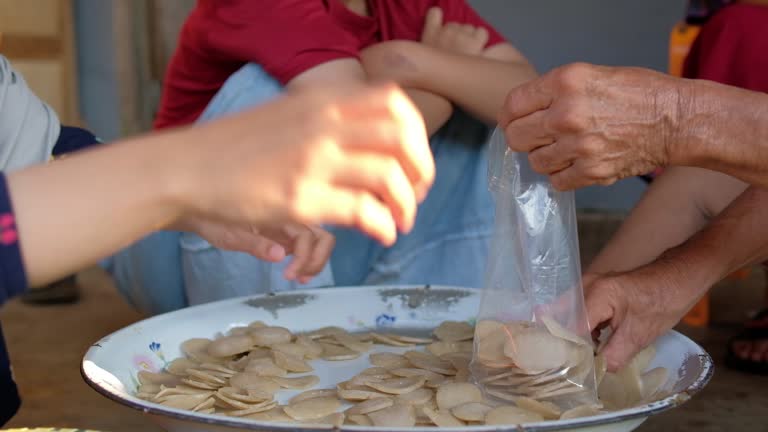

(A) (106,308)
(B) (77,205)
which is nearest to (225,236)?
(B) (77,205)

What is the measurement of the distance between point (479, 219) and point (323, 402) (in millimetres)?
922

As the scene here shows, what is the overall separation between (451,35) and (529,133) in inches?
34.5

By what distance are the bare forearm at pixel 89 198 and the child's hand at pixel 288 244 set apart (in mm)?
459

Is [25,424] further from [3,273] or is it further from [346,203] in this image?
[346,203]

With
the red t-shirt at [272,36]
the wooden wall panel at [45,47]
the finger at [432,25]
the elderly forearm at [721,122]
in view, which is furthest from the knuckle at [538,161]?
the wooden wall panel at [45,47]

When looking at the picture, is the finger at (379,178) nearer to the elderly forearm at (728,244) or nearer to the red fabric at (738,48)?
the elderly forearm at (728,244)

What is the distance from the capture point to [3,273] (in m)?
0.64

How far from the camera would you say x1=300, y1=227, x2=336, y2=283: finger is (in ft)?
3.70

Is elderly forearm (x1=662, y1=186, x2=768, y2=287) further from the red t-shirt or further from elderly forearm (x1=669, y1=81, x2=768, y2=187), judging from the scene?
the red t-shirt

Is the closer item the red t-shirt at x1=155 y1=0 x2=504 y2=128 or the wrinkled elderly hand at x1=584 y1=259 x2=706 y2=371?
the wrinkled elderly hand at x1=584 y1=259 x2=706 y2=371

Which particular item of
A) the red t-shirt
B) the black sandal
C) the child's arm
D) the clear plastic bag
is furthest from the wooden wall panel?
the clear plastic bag

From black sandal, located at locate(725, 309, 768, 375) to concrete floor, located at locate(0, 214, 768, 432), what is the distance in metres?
0.02

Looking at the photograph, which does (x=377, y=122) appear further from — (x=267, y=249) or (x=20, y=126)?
(x=20, y=126)

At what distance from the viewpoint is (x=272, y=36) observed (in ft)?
5.21
